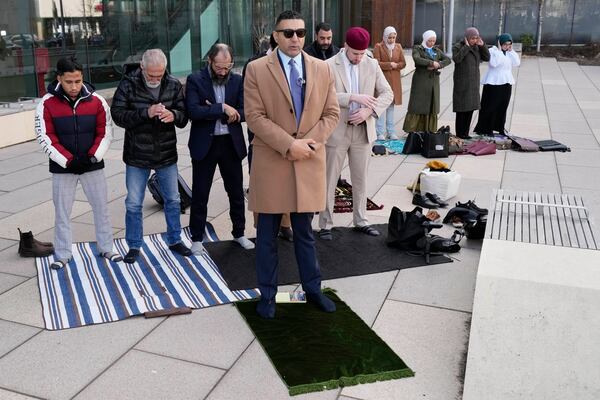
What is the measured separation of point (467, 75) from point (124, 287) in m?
7.10

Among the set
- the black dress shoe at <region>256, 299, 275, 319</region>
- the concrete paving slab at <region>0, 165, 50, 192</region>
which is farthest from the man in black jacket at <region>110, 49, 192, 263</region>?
the concrete paving slab at <region>0, 165, 50, 192</region>

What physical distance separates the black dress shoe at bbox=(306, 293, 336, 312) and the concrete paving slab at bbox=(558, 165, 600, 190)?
175 inches

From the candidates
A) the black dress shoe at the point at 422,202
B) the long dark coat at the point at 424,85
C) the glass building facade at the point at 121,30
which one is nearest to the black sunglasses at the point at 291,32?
the black dress shoe at the point at 422,202

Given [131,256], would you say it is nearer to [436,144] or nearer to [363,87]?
[363,87]

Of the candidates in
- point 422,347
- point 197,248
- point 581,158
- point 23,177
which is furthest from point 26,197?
point 581,158

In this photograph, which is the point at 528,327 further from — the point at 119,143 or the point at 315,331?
the point at 119,143

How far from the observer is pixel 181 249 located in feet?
17.8

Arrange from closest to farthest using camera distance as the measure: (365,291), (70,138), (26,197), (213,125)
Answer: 1. (365,291)
2. (70,138)
3. (213,125)
4. (26,197)

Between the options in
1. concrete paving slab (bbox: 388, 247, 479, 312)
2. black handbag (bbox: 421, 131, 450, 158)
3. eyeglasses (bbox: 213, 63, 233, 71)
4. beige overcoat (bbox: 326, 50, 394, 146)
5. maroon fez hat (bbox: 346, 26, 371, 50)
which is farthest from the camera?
black handbag (bbox: 421, 131, 450, 158)

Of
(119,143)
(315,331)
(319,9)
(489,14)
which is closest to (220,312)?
(315,331)

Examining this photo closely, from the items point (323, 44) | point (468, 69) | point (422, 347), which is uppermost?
point (323, 44)

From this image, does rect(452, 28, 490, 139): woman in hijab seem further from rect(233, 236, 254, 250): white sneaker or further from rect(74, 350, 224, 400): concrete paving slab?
rect(74, 350, 224, 400): concrete paving slab

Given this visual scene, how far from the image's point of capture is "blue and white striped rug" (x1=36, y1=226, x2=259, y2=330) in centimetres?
437

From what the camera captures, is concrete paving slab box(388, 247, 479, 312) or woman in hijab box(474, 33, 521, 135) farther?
woman in hijab box(474, 33, 521, 135)
